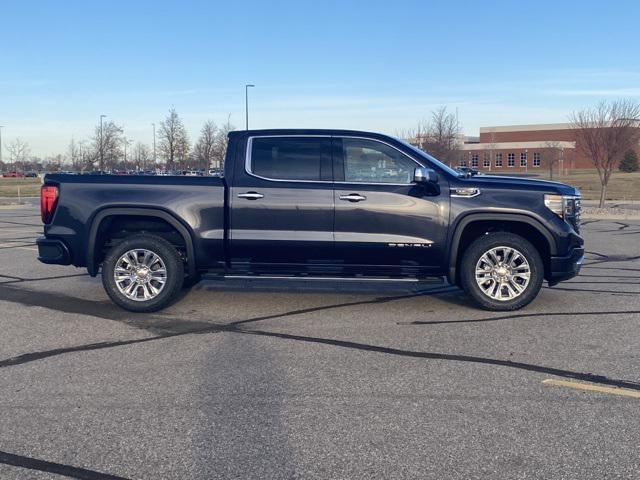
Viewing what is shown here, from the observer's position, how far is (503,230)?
7875 millimetres

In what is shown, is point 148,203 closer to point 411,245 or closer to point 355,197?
point 355,197

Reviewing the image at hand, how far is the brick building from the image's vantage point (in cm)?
8719

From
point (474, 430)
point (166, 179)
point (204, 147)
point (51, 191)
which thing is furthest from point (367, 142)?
point (204, 147)

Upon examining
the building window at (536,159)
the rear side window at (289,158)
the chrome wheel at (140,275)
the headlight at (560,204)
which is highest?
the building window at (536,159)

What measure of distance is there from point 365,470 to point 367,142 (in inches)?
183

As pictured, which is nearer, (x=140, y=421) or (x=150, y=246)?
(x=140, y=421)

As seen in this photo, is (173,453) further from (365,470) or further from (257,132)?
(257,132)

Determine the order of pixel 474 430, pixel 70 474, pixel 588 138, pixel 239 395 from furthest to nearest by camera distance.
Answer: pixel 588 138
pixel 239 395
pixel 474 430
pixel 70 474

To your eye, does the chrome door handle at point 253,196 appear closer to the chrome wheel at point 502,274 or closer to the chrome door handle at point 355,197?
the chrome door handle at point 355,197

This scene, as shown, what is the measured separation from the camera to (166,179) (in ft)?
25.3

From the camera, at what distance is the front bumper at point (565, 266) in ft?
24.9

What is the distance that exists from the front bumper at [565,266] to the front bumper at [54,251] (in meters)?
5.35

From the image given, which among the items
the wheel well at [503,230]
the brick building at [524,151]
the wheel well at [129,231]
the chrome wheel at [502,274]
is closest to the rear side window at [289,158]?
the wheel well at [129,231]

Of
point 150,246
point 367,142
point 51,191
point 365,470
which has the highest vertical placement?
point 367,142
